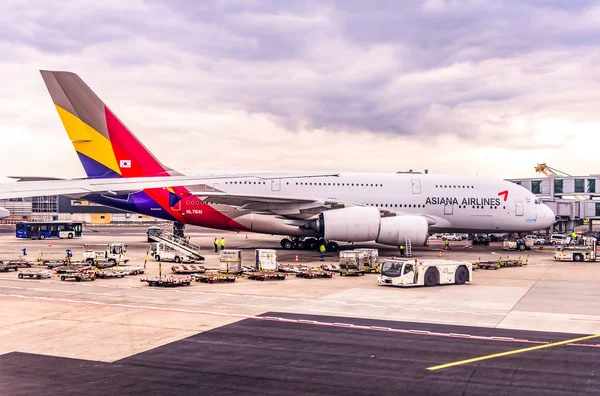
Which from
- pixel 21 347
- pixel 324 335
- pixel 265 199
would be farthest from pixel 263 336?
pixel 265 199

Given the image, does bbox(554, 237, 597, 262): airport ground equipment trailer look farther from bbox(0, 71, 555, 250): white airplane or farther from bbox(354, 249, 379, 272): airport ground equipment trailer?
bbox(354, 249, 379, 272): airport ground equipment trailer

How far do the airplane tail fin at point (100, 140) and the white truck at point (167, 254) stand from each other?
916 cm

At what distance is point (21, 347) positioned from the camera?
14.0 meters

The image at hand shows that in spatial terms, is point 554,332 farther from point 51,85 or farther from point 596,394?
point 51,85

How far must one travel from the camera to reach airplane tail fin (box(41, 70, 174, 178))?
41.2 metres

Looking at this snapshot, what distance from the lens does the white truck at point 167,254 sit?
35.2 m

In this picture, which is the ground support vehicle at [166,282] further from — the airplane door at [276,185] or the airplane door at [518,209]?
the airplane door at [518,209]

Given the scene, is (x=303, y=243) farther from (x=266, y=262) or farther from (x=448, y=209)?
(x=266, y=262)

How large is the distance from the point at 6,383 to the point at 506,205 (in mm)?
40105

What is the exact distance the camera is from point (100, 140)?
140 ft

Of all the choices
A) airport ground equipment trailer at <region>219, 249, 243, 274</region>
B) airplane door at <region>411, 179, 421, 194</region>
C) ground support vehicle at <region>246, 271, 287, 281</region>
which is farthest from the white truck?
airplane door at <region>411, 179, 421, 194</region>

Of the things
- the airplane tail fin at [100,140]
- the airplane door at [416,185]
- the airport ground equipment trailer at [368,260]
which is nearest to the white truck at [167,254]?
the airplane tail fin at [100,140]

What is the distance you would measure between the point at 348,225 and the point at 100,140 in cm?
1998

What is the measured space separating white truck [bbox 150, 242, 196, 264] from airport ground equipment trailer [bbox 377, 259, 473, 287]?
46.7 feet
